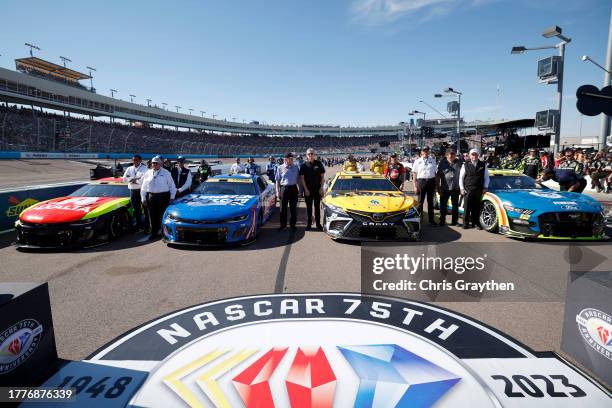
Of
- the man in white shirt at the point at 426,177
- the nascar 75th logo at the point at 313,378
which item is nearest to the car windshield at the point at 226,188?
the man in white shirt at the point at 426,177

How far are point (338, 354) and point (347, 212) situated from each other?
3.32 metres

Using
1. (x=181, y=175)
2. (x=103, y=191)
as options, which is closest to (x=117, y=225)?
(x=103, y=191)

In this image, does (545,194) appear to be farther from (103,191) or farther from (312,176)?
(103,191)

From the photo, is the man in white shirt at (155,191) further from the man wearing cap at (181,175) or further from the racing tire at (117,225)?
the man wearing cap at (181,175)

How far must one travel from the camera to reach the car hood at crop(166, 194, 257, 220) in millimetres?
5320

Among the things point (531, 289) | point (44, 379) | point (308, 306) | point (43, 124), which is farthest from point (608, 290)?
point (43, 124)

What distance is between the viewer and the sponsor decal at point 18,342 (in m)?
1.82

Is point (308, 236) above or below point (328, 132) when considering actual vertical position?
below

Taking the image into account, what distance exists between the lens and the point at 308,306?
123 inches

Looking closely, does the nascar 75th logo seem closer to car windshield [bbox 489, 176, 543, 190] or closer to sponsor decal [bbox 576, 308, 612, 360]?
sponsor decal [bbox 576, 308, 612, 360]

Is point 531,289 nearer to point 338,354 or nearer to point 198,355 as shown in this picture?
point 338,354

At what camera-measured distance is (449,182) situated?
23.1ft

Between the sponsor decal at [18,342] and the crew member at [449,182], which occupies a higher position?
the crew member at [449,182]

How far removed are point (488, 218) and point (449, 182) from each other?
110 centimetres
